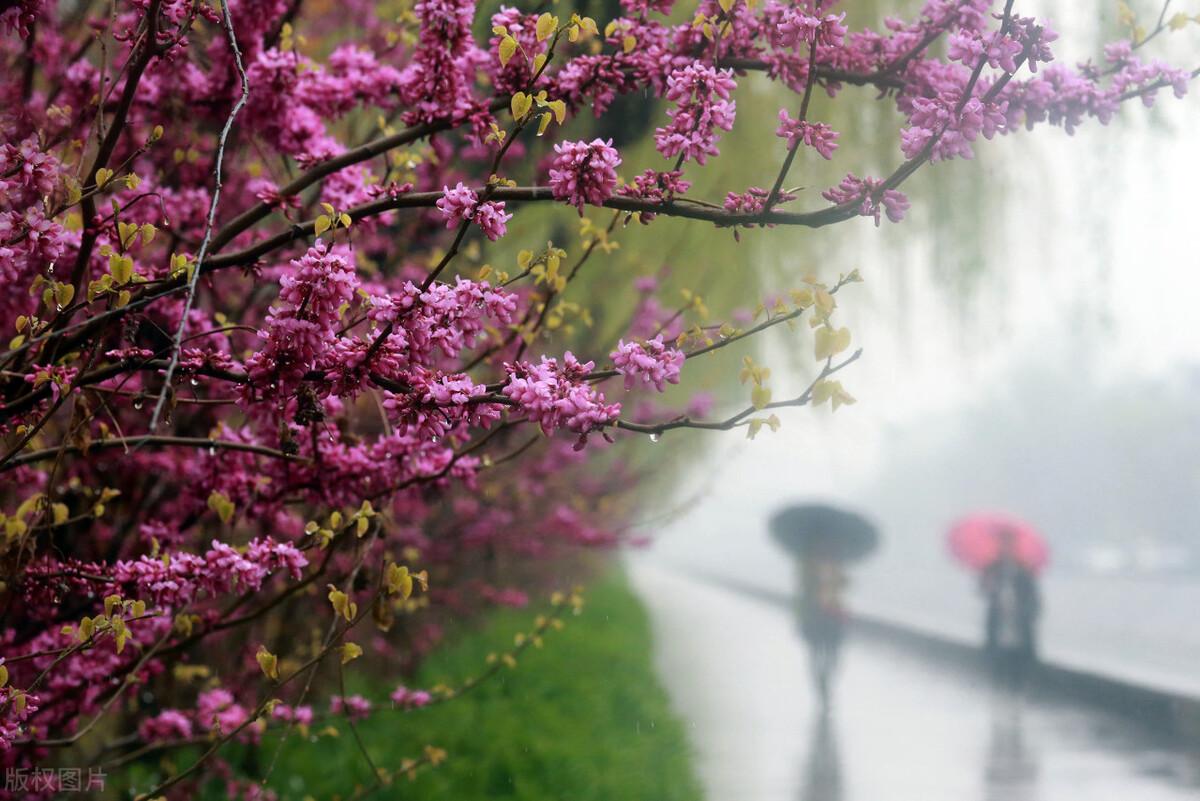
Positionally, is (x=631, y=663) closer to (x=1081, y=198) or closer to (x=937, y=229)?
(x=937, y=229)

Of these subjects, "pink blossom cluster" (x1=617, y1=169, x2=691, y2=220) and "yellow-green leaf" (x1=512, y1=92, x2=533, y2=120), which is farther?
"pink blossom cluster" (x1=617, y1=169, x2=691, y2=220)

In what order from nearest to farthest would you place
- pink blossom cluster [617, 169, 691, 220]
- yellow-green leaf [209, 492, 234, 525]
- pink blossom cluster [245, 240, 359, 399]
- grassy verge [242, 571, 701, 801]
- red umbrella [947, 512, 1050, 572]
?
pink blossom cluster [245, 240, 359, 399], pink blossom cluster [617, 169, 691, 220], yellow-green leaf [209, 492, 234, 525], grassy verge [242, 571, 701, 801], red umbrella [947, 512, 1050, 572]

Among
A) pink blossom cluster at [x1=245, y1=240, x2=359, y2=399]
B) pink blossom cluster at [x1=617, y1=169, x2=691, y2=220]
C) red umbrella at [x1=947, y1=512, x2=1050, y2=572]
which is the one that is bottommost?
red umbrella at [x1=947, y1=512, x2=1050, y2=572]

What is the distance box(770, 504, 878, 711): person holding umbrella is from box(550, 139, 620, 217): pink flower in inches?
279

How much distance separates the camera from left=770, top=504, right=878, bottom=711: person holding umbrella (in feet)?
29.1

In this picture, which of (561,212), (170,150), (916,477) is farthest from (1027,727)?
(916,477)

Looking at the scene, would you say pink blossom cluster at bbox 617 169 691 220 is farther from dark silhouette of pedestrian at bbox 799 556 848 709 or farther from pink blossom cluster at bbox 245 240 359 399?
dark silhouette of pedestrian at bbox 799 556 848 709

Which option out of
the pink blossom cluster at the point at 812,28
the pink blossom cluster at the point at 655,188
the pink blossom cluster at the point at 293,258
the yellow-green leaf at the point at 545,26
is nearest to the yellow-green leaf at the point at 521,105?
the pink blossom cluster at the point at 293,258

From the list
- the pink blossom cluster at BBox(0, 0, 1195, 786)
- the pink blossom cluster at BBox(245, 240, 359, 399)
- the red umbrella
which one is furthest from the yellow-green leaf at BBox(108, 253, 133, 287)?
the red umbrella

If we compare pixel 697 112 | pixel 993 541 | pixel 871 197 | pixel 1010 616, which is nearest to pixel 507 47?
pixel 697 112

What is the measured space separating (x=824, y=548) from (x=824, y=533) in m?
0.11

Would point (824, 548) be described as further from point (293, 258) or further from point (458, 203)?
point (458, 203)

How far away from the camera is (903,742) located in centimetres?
829

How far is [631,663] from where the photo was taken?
8.65 meters
